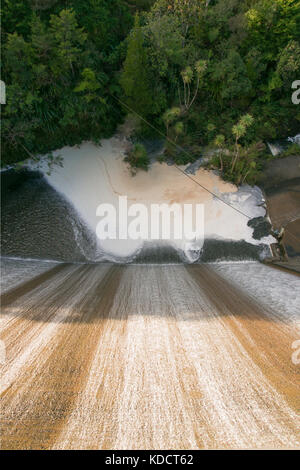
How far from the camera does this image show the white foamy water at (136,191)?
824 centimetres

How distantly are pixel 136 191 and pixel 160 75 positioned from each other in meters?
4.41

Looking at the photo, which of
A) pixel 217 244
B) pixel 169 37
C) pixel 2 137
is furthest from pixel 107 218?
pixel 169 37

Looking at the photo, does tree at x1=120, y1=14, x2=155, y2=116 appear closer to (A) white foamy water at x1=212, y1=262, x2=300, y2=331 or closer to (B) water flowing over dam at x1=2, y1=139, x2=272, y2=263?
(B) water flowing over dam at x1=2, y1=139, x2=272, y2=263

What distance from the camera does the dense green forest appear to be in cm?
771

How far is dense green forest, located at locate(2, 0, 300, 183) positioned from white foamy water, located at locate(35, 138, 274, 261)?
1.97 feet

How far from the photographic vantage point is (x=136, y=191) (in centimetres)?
902

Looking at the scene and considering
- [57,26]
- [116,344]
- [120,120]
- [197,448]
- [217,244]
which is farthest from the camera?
[120,120]

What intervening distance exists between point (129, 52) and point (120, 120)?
2.72 meters

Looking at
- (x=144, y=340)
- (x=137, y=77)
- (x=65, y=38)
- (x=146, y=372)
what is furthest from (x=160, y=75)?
(x=146, y=372)

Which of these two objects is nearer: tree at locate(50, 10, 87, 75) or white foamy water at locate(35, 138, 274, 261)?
tree at locate(50, 10, 87, 75)

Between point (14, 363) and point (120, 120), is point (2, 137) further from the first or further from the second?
point (14, 363)

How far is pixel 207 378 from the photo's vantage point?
3.32 metres

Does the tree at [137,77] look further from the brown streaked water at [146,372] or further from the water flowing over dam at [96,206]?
the brown streaked water at [146,372]

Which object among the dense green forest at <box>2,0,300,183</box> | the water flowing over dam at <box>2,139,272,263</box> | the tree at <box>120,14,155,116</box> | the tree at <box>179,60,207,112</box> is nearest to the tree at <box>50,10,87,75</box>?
the dense green forest at <box>2,0,300,183</box>
